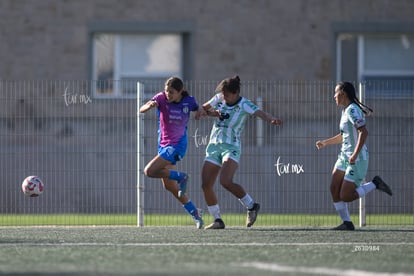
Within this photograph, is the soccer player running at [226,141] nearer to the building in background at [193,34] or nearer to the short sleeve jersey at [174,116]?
the short sleeve jersey at [174,116]

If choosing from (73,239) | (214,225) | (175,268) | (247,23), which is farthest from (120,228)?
(247,23)

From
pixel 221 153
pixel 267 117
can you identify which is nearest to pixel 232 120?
pixel 221 153

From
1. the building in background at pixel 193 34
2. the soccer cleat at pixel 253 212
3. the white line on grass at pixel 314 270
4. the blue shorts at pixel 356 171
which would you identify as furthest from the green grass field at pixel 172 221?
the white line on grass at pixel 314 270

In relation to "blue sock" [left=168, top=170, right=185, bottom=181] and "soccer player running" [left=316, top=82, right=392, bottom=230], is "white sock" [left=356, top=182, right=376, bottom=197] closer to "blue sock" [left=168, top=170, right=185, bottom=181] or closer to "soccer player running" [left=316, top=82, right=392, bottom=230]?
"soccer player running" [left=316, top=82, right=392, bottom=230]

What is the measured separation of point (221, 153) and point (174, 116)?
2.52ft

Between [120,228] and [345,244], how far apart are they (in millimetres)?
4353

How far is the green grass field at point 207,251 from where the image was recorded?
10.0 meters

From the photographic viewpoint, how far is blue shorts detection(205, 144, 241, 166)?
1539 cm

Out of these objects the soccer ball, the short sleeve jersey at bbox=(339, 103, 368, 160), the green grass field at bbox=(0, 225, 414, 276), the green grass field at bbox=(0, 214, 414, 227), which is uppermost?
the short sleeve jersey at bbox=(339, 103, 368, 160)

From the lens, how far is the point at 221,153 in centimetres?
1545

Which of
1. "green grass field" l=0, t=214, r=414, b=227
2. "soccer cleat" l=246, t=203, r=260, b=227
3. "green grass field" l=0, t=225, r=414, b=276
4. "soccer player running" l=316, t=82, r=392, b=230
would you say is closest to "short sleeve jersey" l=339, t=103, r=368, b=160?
"soccer player running" l=316, t=82, r=392, b=230

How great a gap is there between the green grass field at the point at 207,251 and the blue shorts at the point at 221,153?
931 mm

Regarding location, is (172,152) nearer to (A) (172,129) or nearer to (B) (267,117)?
(A) (172,129)

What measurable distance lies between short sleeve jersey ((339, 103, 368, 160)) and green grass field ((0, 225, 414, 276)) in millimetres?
1026
